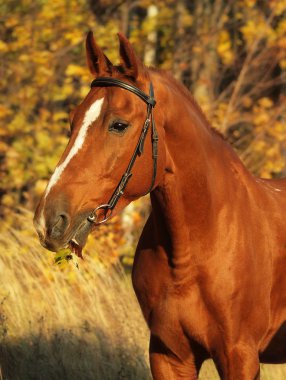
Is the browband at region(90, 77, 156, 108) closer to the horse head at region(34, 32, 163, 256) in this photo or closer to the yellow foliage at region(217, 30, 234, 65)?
the horse head at region(34, 32, 163, 256)

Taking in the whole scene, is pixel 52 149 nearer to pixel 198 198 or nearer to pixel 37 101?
pixel 37 101

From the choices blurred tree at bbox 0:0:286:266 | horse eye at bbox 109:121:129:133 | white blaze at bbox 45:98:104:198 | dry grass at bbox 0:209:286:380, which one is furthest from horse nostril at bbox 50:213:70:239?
blurred tree at bbox 0:0:286:266

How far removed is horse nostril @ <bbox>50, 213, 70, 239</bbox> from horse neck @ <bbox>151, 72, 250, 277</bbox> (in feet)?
2.24

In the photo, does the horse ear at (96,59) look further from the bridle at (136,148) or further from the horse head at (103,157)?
the bridle at (136,148)

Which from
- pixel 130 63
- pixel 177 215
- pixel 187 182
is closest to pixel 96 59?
pixel 130 63

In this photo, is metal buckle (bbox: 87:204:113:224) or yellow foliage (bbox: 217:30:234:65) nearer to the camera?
metal buckle (bbox: 87:204:113:224)

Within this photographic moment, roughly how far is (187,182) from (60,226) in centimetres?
86

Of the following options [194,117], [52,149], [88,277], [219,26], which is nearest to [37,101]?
[52,149]

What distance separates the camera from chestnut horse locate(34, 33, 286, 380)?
380 cm

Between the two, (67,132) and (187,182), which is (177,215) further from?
(67,132)

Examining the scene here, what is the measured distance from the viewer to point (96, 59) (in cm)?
414

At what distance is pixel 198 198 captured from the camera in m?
4.29

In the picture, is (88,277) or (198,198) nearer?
(198,198)

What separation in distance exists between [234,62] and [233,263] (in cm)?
711
